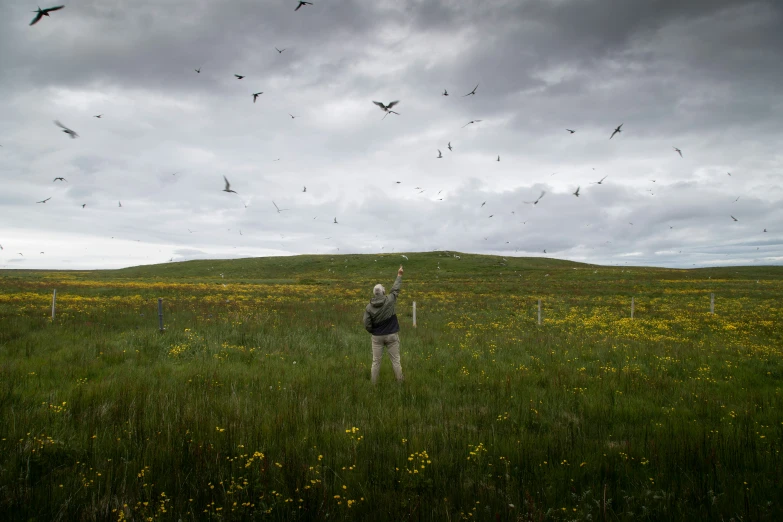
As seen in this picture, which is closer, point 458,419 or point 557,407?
point 458,419

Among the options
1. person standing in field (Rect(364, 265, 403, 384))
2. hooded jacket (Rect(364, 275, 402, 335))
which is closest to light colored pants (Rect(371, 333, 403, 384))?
person standing in field (Rect(364, 265, 403, 384))

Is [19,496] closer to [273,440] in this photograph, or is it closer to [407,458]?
[273,440]

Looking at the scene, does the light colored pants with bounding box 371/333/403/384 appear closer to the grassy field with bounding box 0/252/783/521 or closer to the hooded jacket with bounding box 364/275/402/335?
the hooded jacket with bounding box 364/275/402/335

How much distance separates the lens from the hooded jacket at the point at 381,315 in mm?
8656

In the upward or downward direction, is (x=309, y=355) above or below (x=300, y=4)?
below

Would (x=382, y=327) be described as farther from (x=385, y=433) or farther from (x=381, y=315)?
(x=385, y=433)

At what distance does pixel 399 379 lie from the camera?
8586 millimetres

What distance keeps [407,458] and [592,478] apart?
206 centimetres

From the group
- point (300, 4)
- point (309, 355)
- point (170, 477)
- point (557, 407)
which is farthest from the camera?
point (309, 355)

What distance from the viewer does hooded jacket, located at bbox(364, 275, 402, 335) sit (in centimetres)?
866

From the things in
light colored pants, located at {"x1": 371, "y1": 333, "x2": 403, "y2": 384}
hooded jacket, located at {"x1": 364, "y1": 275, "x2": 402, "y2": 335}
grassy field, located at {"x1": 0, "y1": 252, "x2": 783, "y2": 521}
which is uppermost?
hooded jacket, located at {"x1": 364, "y1": 275, "x2": 402, "y2": 335}

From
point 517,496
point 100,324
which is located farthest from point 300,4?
point 100,324

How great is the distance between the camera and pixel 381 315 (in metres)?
8.70

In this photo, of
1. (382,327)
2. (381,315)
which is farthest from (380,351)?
(381,315)
